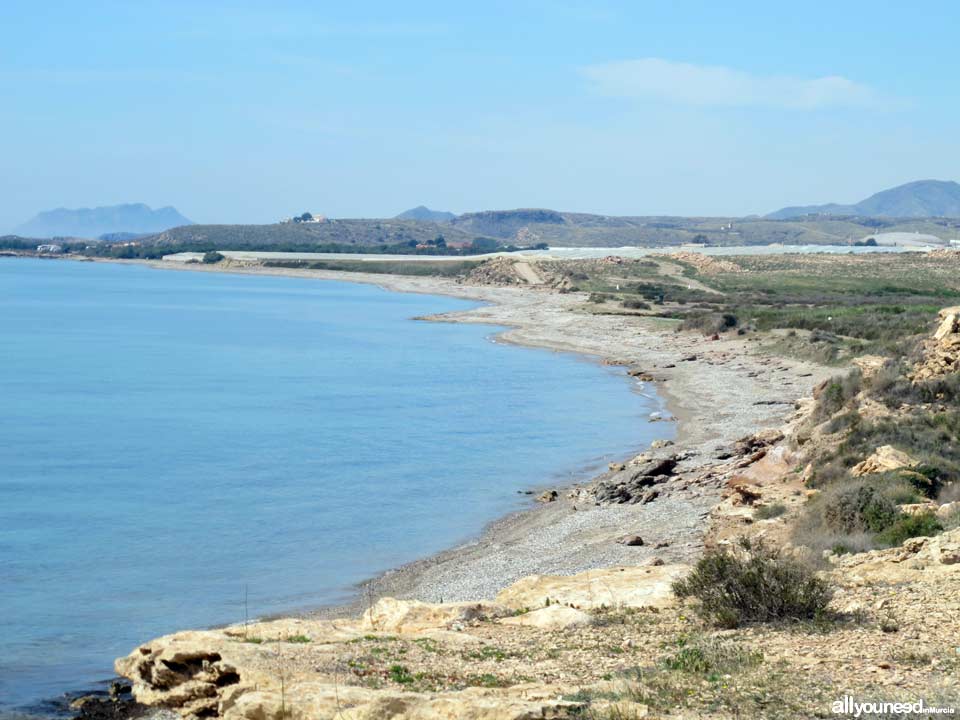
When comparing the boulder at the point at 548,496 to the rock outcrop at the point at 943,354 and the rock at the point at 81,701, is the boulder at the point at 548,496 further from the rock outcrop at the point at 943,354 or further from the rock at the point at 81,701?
the rock at the point at 81,701

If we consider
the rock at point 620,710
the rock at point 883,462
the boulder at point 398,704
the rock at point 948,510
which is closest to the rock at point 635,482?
the rock at point 883,462

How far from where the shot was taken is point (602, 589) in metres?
11.2

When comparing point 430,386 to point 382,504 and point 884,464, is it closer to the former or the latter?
point 382,504

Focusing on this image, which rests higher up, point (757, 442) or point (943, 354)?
point (943, 354)

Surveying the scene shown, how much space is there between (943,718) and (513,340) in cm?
5293

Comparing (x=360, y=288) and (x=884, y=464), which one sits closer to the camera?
(x=884, y=464)

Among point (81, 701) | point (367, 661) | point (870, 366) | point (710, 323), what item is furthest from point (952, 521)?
point (710, 323)

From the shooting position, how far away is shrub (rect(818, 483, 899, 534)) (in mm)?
14680

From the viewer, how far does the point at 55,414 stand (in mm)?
34344

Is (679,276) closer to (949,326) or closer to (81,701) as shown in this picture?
(949,326)

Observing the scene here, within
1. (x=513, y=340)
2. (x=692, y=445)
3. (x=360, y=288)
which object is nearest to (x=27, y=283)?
(x=360, y=288)

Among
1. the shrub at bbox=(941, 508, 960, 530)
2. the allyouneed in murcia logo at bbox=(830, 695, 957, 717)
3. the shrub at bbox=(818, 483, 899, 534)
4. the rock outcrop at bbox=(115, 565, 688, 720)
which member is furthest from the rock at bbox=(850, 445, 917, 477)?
the allyouneed in murcia logo at bbox=(830, 695, 957, 717)

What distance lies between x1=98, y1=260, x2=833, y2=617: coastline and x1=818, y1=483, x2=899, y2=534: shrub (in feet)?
6.42

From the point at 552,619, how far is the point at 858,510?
254 inches
